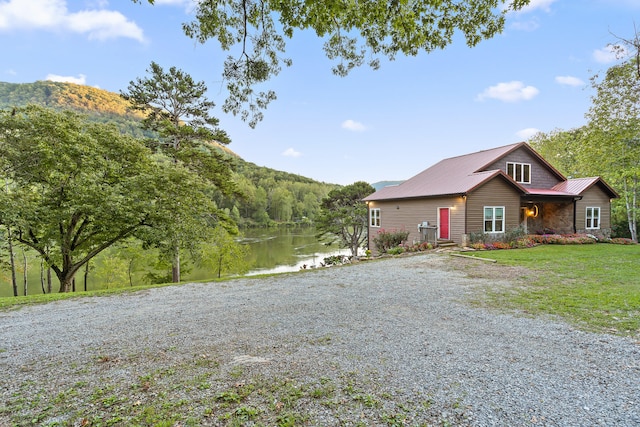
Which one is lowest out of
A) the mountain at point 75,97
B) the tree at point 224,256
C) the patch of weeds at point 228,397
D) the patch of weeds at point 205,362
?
the tree at point 224,256

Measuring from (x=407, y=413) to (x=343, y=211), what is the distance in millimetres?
22848

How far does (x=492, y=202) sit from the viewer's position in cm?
1484

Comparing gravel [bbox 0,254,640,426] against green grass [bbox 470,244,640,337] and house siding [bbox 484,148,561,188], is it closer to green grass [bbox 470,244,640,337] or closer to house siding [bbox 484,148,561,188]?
green grass [bbox 470,244,640,337]

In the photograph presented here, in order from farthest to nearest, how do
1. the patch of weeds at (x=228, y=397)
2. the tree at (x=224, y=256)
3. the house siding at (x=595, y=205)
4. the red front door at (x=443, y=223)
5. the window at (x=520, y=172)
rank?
the tree at (x=224, y=256), the house siding at (x=595, y=205), the window at (x=520, y=172), the red front door at (x=443, y=223), the patch of weeds at (x=228, y=397)

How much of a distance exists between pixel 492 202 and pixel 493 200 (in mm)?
128

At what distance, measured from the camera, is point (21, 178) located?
9.70 m

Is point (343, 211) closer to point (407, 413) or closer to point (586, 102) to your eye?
point (586, 102)

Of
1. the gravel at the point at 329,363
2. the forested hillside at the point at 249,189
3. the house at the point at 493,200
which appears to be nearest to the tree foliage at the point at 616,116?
the house at the point at 493,200

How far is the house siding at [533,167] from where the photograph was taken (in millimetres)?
17062

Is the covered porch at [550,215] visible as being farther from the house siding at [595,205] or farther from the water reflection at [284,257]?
the water reflection at [284,257]

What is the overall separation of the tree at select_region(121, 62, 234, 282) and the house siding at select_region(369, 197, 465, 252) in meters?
9.85

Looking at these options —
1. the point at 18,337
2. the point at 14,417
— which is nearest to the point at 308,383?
the point at 14,417

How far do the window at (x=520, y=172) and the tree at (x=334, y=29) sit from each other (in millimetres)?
14806

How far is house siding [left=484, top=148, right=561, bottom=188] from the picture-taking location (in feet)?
56.0
